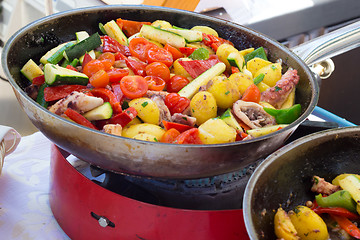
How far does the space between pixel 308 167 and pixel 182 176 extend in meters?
0.29

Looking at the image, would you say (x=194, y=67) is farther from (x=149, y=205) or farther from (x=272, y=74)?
(x=149, y=205)

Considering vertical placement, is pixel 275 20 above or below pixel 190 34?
below

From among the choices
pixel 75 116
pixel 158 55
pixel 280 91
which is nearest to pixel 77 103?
pixel 75 116

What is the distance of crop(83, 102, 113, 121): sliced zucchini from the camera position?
101cm

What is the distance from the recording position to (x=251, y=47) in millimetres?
1458

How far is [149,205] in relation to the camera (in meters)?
1.01

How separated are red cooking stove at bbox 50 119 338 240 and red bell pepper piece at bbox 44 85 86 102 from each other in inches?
7.1

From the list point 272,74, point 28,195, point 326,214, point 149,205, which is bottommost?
point 28,195

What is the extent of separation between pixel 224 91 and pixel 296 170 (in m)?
0.33

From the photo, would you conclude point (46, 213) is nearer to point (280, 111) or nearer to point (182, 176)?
point (182, 176)

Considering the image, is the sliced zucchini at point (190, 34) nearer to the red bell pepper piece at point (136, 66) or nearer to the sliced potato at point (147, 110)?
the red bell pepper piece at point (136, 66)

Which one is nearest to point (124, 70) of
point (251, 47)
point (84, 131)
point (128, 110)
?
point (128, 110)

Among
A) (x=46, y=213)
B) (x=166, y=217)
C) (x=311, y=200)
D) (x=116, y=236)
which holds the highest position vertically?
(x=311, y=200)

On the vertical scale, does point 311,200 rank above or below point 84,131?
A: below
